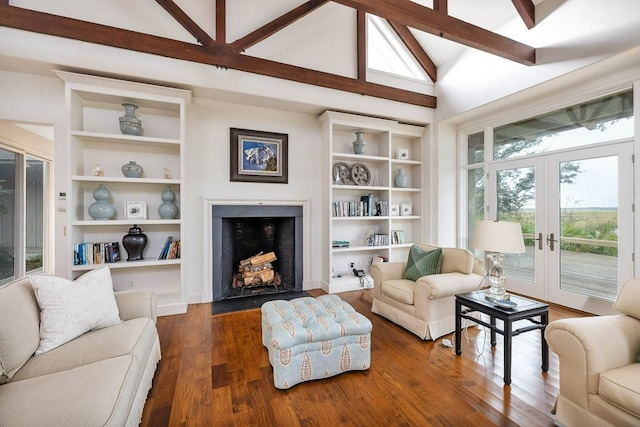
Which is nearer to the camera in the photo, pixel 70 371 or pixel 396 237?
pixel 70 371

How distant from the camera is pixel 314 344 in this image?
77.9 inches

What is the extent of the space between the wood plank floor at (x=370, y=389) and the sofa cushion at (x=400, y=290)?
369mm

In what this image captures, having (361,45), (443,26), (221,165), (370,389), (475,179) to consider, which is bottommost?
(370,389)

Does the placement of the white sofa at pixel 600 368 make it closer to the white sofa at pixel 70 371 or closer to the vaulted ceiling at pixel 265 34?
the white sofa at pixel 70 371

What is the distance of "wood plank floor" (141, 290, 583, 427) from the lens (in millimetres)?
1667

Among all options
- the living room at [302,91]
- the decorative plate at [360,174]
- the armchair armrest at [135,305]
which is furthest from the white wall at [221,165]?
the armchair armrest at [135,305]

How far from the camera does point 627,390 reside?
1264 mm

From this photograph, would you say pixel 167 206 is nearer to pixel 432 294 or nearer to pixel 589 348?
pixel 432 294

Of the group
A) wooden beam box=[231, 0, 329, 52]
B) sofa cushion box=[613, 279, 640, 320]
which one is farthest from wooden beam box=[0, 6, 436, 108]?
sofa cushion box=[613, 279, 640, 320]

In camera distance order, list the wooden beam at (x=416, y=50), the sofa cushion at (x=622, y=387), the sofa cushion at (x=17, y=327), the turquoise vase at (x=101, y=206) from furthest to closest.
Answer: the wooden beam at (x=416, y=50)
the turquoise vase at (x=101, y=206)
the sofa cushion at (x=17, y=327)
the sofa cushion at (x=622, y=387)

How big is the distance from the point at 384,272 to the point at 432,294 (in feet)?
2.37

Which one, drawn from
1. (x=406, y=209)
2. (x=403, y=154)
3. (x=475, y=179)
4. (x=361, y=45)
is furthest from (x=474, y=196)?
(x=361, y=45)

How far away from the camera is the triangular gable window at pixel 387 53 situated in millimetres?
4430

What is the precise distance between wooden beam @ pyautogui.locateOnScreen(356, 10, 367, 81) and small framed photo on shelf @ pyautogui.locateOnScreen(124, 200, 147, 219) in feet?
11.3
